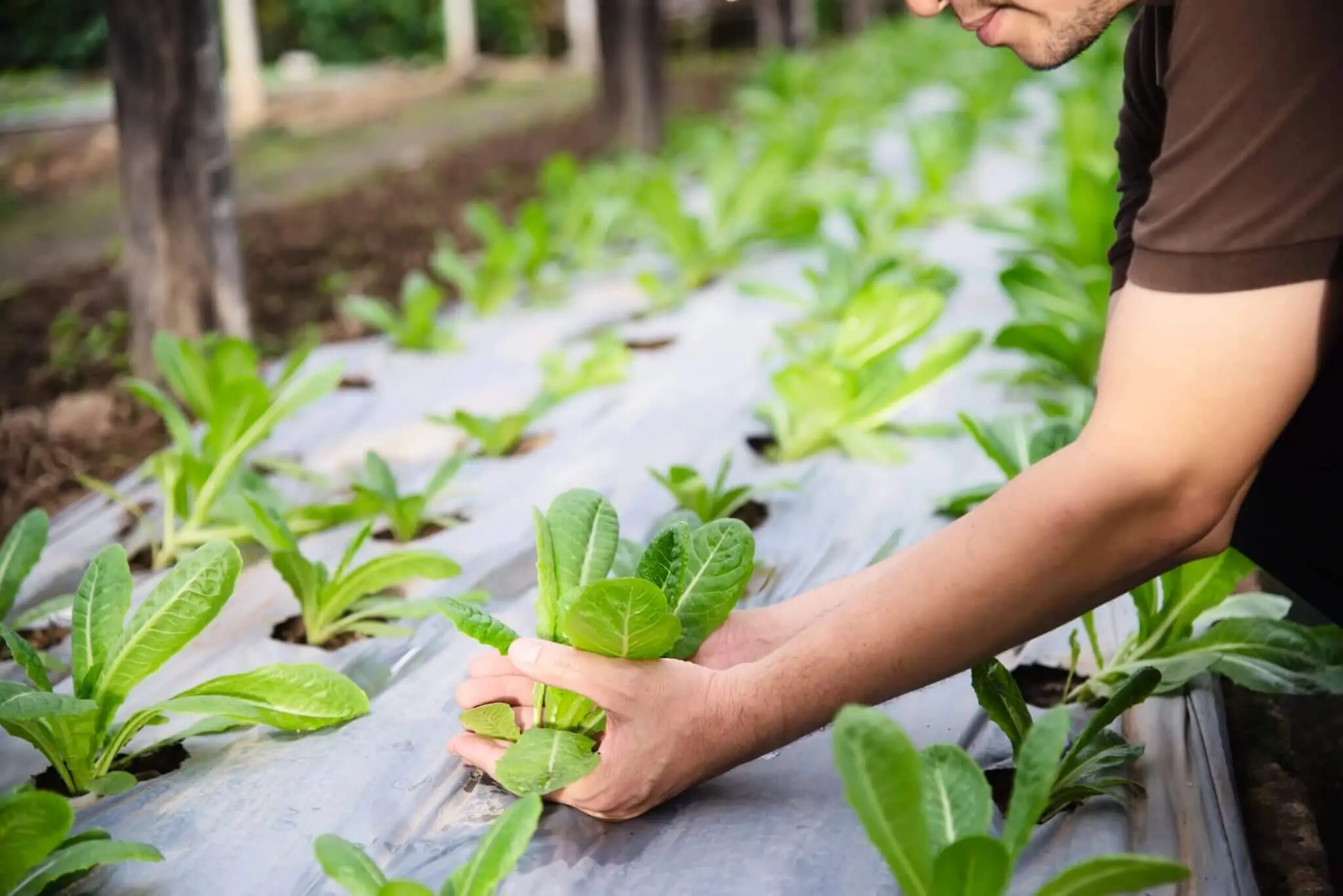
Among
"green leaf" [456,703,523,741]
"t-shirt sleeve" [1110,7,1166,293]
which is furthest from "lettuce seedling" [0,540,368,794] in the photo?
"t-shirt sleeve" [1110,7,1166,293]

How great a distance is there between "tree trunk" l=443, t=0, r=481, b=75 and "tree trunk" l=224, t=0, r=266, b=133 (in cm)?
283

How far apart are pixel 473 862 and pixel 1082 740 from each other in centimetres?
49

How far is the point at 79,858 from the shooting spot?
958 millimetres

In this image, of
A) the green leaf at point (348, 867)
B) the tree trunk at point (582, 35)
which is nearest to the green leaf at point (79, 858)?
the green leaf at point (348, 867)

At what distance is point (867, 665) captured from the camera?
102 cm

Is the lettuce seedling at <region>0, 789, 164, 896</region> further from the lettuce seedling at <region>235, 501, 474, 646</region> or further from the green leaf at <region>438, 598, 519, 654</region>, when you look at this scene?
the lettuce seedling at <region>235, 501, 474, 646</region>

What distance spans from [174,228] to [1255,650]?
185cm

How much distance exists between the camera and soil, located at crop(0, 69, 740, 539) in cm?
213

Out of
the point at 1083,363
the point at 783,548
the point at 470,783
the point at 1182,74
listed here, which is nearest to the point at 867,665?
the point at 470,783

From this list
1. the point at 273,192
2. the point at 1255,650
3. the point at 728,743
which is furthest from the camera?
the point at 273,192

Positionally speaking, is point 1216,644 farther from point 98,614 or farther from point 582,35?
point 582,35

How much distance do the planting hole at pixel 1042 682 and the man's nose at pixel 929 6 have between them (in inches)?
24.9

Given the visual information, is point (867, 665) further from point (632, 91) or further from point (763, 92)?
point (763, 92)

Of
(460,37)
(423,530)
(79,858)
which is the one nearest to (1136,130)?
(423,530)
